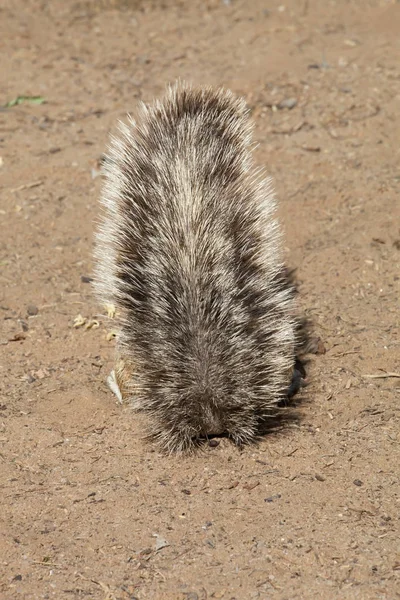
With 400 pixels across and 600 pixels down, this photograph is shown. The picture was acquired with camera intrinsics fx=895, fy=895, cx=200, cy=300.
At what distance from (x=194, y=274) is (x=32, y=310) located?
6.23 ft

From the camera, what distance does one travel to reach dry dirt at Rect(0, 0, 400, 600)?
3994mm

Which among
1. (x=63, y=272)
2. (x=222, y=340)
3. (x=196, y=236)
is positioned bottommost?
(x=63, y=272)

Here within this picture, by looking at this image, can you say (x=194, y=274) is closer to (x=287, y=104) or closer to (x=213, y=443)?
(x=213, y=443)

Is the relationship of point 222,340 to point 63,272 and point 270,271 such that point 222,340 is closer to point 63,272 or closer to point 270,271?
point 270,271

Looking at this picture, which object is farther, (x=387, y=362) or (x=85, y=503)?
(x=387, y=362)

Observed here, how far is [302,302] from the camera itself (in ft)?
19.4

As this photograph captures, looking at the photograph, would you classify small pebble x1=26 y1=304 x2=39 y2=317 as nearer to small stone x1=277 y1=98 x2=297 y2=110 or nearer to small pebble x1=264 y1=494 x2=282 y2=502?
small pebble x1=264 y1=494 x2=282 y2=502

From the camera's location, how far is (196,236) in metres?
4.30

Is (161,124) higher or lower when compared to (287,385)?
higher

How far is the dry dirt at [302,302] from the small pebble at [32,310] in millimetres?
12

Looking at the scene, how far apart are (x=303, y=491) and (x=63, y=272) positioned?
8.85ft

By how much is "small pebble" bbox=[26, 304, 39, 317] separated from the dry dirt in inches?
0.5

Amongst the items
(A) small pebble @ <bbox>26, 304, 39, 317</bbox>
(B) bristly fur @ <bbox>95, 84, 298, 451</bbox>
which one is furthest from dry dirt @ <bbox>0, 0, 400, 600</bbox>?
(B) bristly fur @ <bbox>95, 84, 298, 451</bbox>

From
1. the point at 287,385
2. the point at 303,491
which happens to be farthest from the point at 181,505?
the point at 287,385
